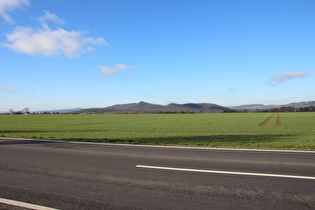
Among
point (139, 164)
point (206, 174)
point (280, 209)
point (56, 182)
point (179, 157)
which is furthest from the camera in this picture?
point (179, 157)

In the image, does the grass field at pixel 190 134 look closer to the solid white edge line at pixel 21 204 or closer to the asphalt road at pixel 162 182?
the asphalt road at pixel 162 182

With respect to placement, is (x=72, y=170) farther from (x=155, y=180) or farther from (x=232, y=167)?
(x=232, y=167)

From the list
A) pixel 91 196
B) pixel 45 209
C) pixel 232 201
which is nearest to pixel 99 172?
pixel 91 196

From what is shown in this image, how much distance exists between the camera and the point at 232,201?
4.61 meters

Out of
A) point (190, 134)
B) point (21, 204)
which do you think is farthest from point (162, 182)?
point (190, 134)

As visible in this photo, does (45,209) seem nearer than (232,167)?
Yes

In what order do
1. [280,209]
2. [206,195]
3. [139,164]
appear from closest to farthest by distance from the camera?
[280,209], [206,195], [139,164]

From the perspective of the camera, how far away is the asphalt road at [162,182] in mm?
4613

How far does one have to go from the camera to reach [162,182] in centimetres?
582

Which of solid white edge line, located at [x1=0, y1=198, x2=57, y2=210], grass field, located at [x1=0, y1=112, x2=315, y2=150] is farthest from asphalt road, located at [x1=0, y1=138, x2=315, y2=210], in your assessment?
grass field, located at [x1=0, y1=112, x2=315, y2=150]

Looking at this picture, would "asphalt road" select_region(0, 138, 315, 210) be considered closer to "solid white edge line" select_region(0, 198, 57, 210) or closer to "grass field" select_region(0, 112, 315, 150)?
"solid white edge line" select_region(0, 198, 57, 210)

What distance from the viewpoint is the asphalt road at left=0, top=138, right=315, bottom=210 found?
4.61 meters

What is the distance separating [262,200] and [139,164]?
407cm

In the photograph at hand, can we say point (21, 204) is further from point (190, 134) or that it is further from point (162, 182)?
point (190, 134)
